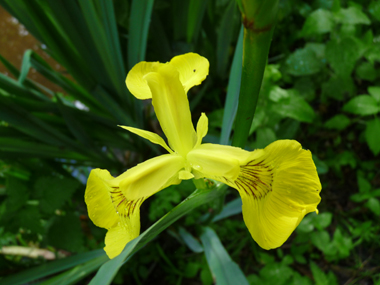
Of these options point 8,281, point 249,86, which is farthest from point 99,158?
point 249,86

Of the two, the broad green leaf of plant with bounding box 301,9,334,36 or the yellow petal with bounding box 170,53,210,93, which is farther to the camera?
the broad green leaf of plant with bounding box 301,9,334,36

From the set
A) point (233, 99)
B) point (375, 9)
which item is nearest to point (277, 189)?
point (233, 99)

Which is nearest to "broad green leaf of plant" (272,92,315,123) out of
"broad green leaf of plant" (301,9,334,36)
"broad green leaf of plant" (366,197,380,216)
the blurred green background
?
the blurred green background

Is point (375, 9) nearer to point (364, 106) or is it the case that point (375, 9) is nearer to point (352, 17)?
point (352, 17)

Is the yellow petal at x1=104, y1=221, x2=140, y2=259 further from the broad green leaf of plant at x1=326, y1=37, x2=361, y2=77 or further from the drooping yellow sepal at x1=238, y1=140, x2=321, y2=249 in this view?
the broad green leaf of plant at x1=326, y1=37, x2=361, y2=77

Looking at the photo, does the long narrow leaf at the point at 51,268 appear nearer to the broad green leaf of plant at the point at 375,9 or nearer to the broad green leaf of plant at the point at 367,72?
the broad green leaf of plant at the point at 367,72

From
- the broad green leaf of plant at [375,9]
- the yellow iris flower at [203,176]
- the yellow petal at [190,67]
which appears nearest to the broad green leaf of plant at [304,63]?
the broad green leaf of plant at [375,9]

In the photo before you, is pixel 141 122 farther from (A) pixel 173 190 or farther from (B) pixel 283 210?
(B) pixel 283 210
